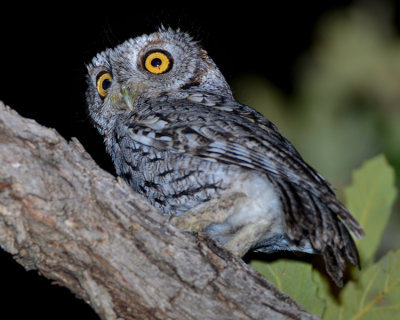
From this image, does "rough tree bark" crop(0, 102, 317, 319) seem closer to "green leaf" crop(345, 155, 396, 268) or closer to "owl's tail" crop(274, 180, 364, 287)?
"owl's tail" crop(274, 180, 364, 287)

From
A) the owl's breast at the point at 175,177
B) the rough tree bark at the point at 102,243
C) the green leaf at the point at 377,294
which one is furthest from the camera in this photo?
the owl's breast at the point at 175,177

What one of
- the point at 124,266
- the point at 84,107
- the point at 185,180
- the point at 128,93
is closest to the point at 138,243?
the point at 124,266

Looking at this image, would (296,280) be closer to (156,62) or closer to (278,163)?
(278,163)

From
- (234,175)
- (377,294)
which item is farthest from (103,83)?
(377,294)

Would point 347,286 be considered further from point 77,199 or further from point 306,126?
point 77,199

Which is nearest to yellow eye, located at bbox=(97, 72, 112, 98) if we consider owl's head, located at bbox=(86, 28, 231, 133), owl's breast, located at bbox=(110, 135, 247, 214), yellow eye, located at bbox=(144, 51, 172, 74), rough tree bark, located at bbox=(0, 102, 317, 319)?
owl's head, located at bbox=(86, 28, 231, 133)

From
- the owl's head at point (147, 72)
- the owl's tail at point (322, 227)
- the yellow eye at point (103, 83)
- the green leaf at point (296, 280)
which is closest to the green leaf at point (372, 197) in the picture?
the owl's tail at point (322, 227)

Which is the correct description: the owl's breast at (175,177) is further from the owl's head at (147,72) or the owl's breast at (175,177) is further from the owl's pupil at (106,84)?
the owl's pupil at (106,84)
